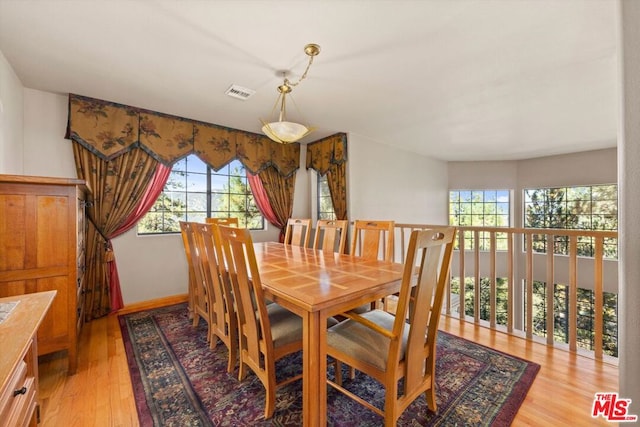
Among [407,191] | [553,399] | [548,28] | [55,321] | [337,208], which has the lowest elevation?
[553,399]

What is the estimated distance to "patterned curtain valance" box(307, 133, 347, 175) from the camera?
4.05 meters

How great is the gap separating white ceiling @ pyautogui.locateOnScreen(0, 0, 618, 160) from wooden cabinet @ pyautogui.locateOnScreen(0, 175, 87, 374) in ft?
3.58

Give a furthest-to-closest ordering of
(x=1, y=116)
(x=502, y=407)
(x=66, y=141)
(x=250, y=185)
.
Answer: (x=250, y=185), (x=66, y=141), (x=1, y=116), (x=502, y=407)

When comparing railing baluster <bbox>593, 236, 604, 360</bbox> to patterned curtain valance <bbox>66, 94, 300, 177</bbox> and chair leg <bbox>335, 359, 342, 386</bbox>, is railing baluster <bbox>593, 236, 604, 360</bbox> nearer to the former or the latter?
chair leg <bbox>335, 359, 342, 386</bbox>

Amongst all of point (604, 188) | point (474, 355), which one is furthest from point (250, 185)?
point (604, 188)

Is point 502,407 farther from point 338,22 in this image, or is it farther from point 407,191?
point 407,191

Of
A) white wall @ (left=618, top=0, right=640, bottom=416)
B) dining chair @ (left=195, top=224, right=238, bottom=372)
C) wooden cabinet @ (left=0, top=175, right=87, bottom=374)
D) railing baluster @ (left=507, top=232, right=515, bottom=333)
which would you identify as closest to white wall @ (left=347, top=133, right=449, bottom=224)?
railing baluster @ (left=507, top=232, right=515, bottom=333)

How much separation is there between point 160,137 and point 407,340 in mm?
3425

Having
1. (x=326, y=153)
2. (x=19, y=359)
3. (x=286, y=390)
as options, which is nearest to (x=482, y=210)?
(x=326, y=153)

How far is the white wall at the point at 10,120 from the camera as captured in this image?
2014mm

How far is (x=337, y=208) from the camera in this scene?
4172 mm

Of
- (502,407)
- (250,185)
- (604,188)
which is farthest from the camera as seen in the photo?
(604,188)

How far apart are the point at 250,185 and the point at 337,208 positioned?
1.41 m

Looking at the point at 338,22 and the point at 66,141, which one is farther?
the point at 66,141
